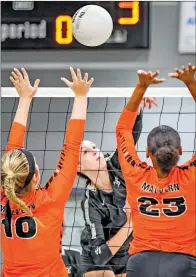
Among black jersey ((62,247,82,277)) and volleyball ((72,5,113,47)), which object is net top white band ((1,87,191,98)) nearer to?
volleyball ((72,5,113,47))

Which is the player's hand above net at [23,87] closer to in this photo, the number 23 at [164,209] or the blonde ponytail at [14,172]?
the blonde ponytail at [14,172]

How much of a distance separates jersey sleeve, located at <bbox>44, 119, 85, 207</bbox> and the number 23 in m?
0.23

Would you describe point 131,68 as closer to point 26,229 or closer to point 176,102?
point 176,102

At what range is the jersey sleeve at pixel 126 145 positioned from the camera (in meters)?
2.51

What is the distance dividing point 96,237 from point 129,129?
723 millimetres

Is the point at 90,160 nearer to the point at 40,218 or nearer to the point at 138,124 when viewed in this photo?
the point at 138,124

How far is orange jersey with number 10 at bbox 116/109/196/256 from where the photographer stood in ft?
7.99

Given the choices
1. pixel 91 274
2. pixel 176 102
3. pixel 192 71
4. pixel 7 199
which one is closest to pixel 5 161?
pixel 7 199

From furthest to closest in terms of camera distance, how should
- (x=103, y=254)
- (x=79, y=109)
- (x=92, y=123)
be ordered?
1. (x=92, y=123)
2. (x=103, y=254)
3. (x=79, y=109)

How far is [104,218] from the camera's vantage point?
3.18 meters

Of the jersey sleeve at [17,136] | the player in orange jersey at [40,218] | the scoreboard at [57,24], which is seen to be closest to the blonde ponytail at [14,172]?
the player in orange jersey at [40,218]

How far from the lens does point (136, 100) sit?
250 centimetres

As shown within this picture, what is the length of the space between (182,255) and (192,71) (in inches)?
21.2

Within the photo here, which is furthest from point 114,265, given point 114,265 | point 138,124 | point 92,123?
point 92,123
